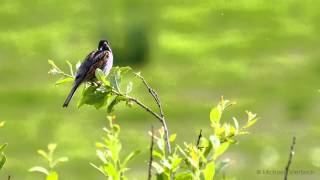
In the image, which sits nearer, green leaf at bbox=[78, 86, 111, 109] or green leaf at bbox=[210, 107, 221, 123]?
green leaf at bbox=[210, 107, 221, 123]

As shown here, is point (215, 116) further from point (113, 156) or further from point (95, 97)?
point (95, 97)

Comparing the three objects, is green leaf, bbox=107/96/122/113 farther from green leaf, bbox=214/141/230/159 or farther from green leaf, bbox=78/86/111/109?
green leaf, bbox=214/141/230/159

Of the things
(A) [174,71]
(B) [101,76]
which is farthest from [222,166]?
(A) [174,71]

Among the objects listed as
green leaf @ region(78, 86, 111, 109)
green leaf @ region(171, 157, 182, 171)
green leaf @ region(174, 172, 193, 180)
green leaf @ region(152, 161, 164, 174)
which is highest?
green leaf @ region(78, 86, 111, 109)

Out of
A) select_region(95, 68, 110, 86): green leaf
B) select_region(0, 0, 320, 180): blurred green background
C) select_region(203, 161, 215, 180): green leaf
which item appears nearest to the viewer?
select_region(203, 161, 215, 180): green leaf

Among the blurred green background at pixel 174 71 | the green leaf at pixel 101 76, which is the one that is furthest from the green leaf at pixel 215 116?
the blurred green background at pixel 174 71

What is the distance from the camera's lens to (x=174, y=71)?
5352mm

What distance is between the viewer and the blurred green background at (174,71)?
179 inches

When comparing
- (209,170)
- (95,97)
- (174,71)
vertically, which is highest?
(174,71)

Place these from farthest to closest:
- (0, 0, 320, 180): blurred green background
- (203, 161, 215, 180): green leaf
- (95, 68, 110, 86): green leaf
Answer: (0, 0, 320, 180): blurred green background < (95, 68, 110, 86): green leaf < (203, 161, 215, 180): green leaf

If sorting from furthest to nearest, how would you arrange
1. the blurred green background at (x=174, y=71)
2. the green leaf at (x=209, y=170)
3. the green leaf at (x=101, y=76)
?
the blurred green background at (x=174, y=71) < the green leaf at (x=101, y=76) < the green leaf at (x=209, y=170)

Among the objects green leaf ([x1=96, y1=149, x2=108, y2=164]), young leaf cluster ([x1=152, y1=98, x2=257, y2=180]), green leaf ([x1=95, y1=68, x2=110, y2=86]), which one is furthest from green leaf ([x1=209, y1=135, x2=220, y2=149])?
green leaf ([x1=95, y1=68, x2=110, y2=86])

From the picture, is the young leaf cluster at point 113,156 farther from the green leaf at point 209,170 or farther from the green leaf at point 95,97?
the green leaf at point 95,97

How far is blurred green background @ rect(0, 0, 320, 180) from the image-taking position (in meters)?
4.54
